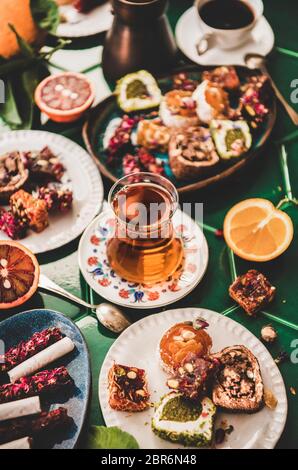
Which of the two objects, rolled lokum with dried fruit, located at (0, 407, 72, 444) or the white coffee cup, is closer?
rolled lokum with dried fruit, located at (0, 407, 72, 444)

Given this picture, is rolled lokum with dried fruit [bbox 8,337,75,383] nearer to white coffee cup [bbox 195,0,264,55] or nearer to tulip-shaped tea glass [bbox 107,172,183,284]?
tulip-shaped tea glass [bbox 107,172,183,284]

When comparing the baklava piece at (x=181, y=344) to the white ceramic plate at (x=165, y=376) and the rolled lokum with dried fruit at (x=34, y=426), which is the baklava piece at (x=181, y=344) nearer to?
the white ceramic plate at (x=165, y=376)

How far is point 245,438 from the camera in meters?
1.68

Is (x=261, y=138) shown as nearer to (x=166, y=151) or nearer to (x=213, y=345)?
(x=166, y=151)

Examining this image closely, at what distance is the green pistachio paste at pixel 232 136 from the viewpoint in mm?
2208

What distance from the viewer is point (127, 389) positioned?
1.72m

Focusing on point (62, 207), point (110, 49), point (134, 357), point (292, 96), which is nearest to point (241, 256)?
point (134, 357)

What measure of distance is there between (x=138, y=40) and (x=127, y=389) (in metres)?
1.30

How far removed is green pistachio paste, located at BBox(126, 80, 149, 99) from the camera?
2.38 meters

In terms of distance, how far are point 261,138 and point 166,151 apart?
0.34 meters

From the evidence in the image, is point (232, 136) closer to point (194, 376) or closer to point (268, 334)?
point (268, 334)

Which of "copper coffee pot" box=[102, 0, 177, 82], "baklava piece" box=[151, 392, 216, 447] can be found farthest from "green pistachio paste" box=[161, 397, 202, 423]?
"copper coffee pot" box=[102, 0, 177, 82]

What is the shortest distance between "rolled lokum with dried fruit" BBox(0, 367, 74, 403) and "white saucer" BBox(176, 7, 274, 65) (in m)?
1.39

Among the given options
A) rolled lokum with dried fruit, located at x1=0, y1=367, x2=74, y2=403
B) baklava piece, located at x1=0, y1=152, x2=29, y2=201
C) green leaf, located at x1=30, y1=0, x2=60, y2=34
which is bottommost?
rolled lokum with dried fruit, located at x1=0, y1=367, x2=74, y2=403
